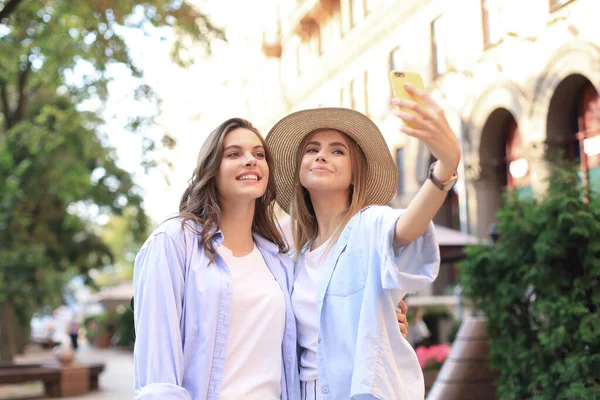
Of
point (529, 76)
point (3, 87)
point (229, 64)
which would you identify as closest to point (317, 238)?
point (529, 76)

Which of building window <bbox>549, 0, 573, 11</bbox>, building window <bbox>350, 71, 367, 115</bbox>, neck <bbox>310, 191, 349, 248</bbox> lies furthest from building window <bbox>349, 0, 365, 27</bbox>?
neck <bbox>310, 191, 349, 248</bbox>

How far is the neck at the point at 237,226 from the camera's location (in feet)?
11.4

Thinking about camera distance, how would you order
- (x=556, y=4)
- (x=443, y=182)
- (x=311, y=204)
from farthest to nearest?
(x=556, y=4)
(x=311, y=204)
(x=443, y=182)

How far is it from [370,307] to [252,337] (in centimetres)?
55

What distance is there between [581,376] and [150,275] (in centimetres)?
458

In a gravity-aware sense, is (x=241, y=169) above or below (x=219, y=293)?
above

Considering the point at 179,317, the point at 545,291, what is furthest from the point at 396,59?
the point at 179,317

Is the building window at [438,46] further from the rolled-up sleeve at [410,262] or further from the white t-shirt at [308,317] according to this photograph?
the rolled-up sleeve at [410,262]

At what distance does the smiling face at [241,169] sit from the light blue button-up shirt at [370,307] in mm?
482

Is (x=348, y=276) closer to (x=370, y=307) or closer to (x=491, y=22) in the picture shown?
(x=370, y=307)

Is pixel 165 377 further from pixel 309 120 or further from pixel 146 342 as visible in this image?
pixel 309 120

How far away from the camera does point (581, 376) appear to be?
20.5 ft

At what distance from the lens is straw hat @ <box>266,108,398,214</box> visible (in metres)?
3.70

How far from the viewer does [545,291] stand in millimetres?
6727
